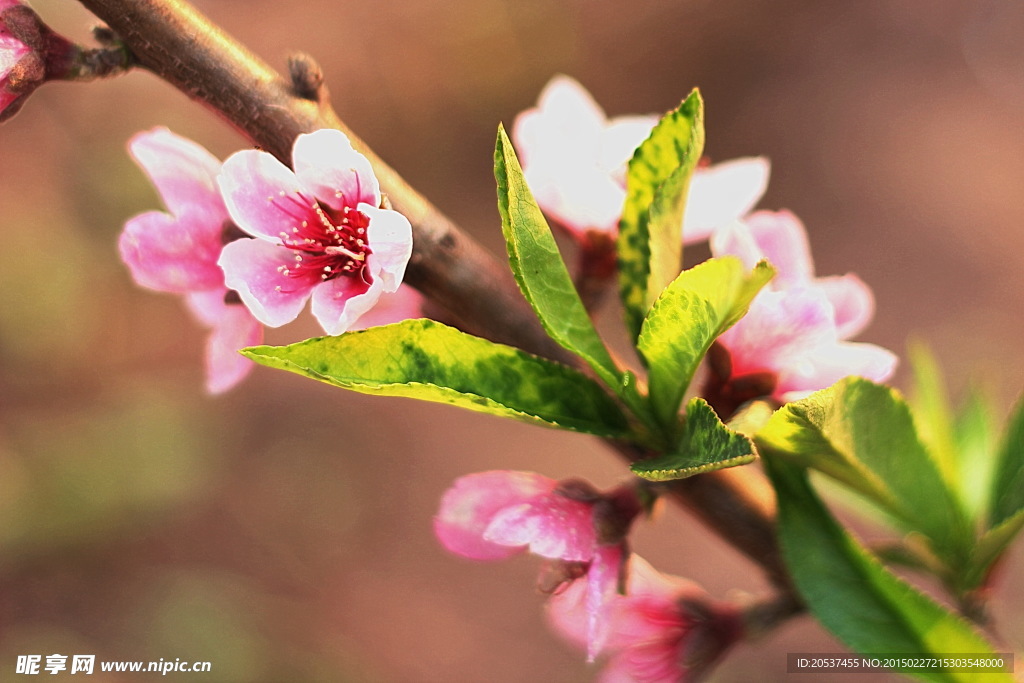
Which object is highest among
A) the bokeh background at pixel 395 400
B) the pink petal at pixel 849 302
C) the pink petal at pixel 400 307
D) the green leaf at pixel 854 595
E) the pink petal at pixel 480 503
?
the bokeh background at pixel 395 400

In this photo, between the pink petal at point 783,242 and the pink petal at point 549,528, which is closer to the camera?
the pink petal at point 549,528

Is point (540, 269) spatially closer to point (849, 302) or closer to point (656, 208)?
point (656, 208)

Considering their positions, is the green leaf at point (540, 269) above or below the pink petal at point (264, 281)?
below

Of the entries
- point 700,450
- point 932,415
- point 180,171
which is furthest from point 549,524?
point 932,415

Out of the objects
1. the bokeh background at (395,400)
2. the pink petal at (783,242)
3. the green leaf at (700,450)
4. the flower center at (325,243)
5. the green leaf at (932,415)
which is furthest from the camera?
the bokeh background at (395,400)

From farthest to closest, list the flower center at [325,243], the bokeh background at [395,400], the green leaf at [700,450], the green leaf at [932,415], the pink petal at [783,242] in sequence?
1. the bokeh background at [395,400]
2. the green leaf at [932,415]
3. the pink petal at [783,242]
4. the flower center at [325,243]
5. the green leaf at [700,450]

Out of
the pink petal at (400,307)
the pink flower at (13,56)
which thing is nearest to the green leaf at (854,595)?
the pink petal at (400,307)

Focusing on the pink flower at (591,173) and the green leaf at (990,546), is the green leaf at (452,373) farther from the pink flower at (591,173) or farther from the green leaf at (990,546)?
the green leaf at (990,546)
